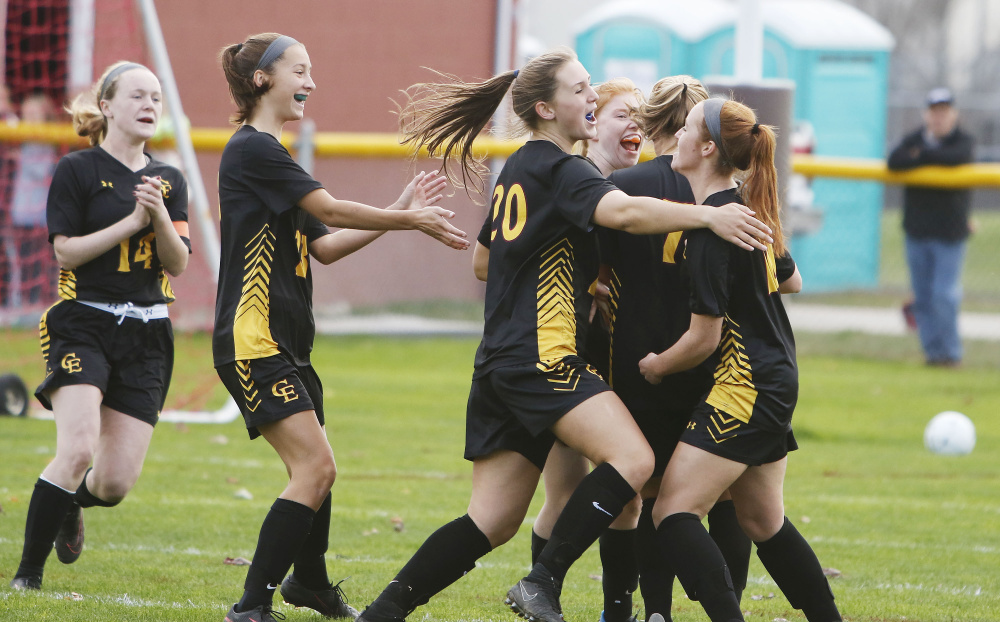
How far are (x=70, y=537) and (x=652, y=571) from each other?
94.4 inches

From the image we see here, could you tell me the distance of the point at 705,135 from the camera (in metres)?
3.88

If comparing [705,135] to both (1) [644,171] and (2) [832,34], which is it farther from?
(2) [832,34]

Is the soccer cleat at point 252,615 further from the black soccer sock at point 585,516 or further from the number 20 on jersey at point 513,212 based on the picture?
the number 20 on jersey at point 513,212

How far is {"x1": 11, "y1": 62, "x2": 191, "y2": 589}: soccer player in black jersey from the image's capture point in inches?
185

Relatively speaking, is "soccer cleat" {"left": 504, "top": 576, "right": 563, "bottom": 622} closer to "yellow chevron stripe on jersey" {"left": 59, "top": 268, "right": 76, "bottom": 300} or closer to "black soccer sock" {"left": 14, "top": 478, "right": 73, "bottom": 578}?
"black soccer sock" {"left": 14, "top": 478, "right": 73, "bottom": 578}

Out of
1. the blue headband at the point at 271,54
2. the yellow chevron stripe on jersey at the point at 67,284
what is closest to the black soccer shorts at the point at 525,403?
the blue headband at the point at 271,54

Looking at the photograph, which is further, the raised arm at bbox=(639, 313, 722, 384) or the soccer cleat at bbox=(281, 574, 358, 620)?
the soccer cleat at bbox=(281, 574, 358, 620)

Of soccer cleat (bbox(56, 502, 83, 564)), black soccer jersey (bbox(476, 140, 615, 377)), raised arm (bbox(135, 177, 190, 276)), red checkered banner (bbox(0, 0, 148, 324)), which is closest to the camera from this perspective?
black soccer jersey (bbox(476, 140, 615, 377))

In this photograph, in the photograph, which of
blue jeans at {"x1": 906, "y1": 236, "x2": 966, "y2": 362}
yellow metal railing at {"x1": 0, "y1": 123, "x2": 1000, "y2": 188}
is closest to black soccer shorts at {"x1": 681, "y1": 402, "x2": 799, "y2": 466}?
yellow metal railing at {"x1": 0, "y1": 123, "x2": 1000, "y2": 188}

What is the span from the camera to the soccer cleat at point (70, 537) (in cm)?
503

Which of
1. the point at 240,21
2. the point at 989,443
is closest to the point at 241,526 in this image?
the point at 989,443

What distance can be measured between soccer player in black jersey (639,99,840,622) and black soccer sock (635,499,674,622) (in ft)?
1.02

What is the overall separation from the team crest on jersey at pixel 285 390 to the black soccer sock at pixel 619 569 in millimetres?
1172

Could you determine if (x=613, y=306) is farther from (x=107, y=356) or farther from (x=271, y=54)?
(x=107, y=356)
